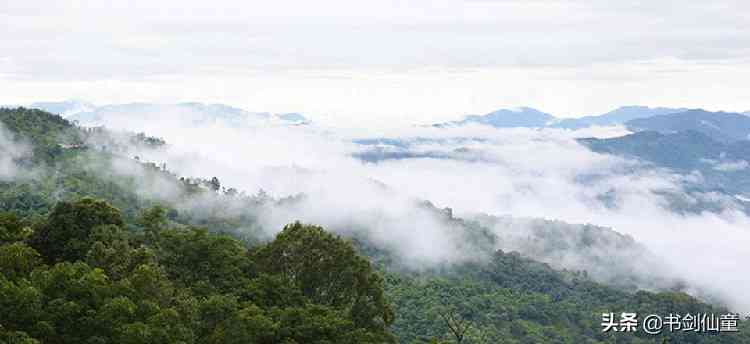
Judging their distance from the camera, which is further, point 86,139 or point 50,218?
point 86,139

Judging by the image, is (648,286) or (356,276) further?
(648,286)

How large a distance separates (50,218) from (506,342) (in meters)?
72.4

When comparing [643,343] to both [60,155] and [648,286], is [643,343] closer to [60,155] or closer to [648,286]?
[648,286]

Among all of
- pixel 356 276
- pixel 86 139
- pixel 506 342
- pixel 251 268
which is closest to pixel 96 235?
pixel 251 268

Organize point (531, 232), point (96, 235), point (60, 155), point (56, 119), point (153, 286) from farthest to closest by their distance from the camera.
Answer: point (531, 232) < point (56, 119) < point (60, 155) < point (96, 235) < point (153, 286)

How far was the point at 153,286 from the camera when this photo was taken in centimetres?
2845

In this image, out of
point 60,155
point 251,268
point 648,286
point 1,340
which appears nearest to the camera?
point 1,340

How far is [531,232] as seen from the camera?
189 meters

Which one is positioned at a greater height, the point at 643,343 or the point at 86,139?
the point at 86,139

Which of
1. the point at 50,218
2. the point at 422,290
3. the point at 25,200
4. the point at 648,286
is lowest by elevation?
the point at 648,286

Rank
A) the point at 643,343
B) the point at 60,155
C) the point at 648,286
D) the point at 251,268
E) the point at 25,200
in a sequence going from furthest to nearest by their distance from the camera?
1. the point at 648,286
2. the point at 60,155
3. the point at 643,343
4. the point at 25,200
5. the point at 251,268

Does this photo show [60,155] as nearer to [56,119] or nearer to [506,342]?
[56,119]

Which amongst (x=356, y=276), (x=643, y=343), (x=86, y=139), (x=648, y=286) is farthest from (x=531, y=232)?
(x=356, y=276)

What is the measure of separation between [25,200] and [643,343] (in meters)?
76.9
